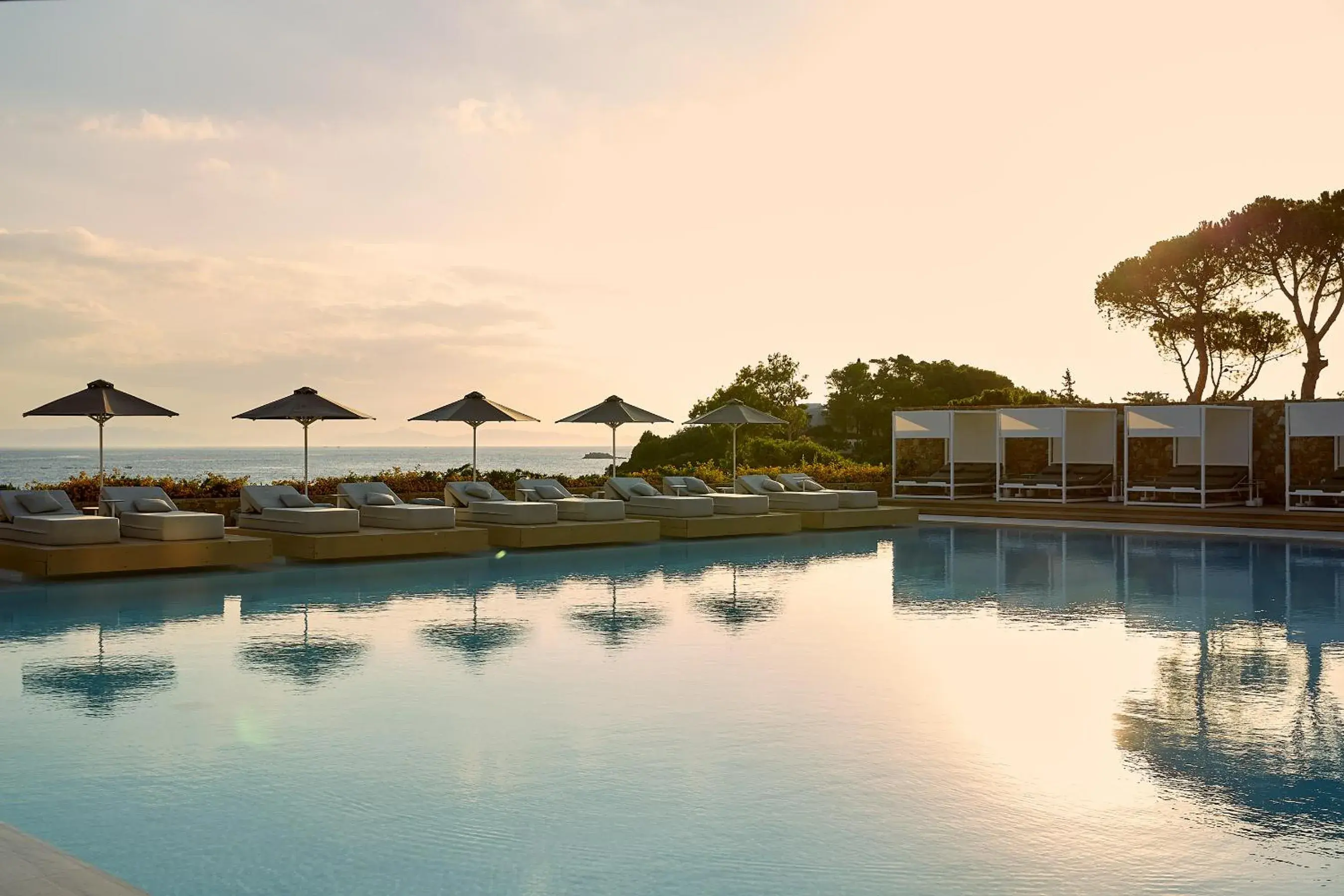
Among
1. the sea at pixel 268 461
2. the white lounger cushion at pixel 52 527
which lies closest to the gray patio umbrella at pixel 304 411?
the white lounger cushion at pixel 52 527

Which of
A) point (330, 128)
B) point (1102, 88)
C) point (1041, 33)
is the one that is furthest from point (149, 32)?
point (1102, 88)

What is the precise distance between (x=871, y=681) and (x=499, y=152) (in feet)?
57.1

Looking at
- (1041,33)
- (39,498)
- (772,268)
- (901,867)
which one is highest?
(1041,33)

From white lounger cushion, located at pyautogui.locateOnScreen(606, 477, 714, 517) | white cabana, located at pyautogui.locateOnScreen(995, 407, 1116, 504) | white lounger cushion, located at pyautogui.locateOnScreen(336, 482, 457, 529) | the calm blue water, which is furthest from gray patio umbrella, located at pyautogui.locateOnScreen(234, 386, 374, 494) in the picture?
white cabana, located at pyautogui.locateOnScreen(995, 407, 1116, 504)

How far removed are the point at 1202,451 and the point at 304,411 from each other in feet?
48.9

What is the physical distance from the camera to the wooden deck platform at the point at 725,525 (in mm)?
16516

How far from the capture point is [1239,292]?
33812 millimetres

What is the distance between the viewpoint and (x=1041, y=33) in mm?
19578

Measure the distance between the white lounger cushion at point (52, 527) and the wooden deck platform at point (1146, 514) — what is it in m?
14.7

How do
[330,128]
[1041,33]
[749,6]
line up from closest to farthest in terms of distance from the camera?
[749,6]
[1041,33]
[330,128]

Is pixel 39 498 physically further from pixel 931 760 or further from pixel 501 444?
pixel 501 444

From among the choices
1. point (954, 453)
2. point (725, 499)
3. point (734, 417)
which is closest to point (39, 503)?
point (725, 499)

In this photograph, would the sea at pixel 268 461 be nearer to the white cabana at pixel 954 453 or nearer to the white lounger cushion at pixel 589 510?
the white cabana at pixel 954 453

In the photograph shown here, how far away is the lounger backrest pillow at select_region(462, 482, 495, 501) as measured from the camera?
16000 millimetres
